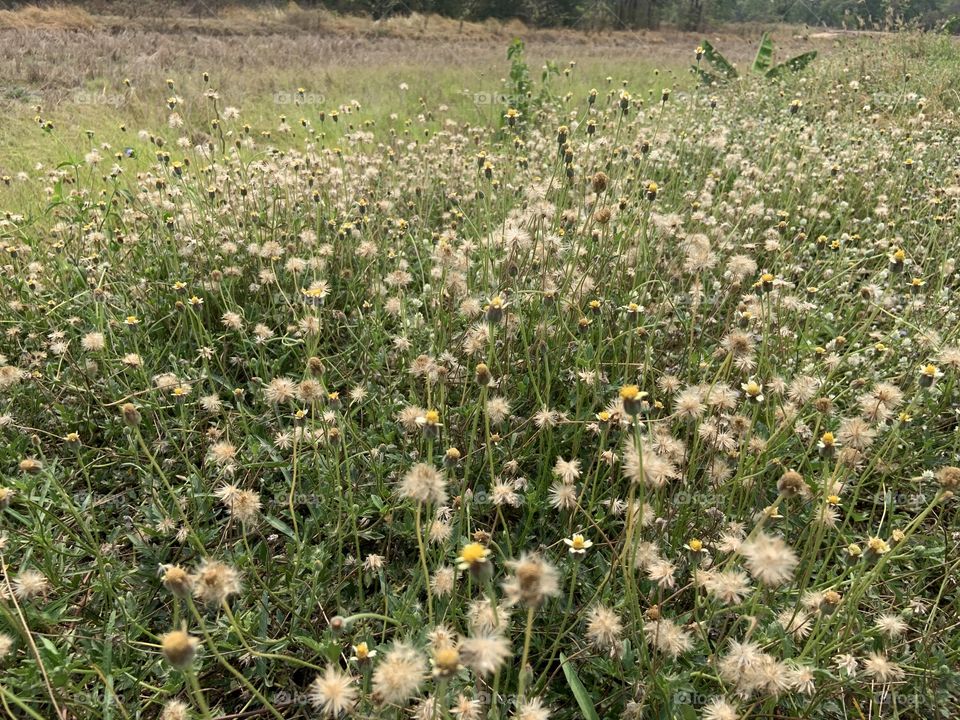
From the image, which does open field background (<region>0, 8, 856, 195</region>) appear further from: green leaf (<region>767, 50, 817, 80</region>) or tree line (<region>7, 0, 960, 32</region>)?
tree line (<region>7, 0, 960, 32</region>)

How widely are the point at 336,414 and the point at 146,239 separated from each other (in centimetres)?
240

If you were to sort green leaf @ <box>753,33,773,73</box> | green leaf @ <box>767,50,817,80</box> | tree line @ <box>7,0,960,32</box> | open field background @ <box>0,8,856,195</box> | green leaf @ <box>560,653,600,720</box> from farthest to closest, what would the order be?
tree line @ <box>7,0,960,32</box> → green leaf @ <box>753,33,773,73</box> → green leaf @ <box>767,50,817,80</box> → open field background @ <box>0,8,856,195</box> → green leaf @ <box>560,653,600,720</box>

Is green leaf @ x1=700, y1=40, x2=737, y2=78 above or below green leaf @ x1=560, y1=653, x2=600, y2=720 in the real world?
above

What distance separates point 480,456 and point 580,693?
1019 mm

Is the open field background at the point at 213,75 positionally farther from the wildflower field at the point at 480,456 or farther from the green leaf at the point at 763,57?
the wildflower field at the point at 480,456

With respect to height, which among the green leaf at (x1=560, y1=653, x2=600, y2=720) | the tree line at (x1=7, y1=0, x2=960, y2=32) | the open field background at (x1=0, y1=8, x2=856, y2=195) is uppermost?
the tree line at (x1=7, y1=0, x2=960, y2=32)

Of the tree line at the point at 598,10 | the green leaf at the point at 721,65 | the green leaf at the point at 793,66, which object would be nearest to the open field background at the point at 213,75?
the green leaf at the point at 793,66

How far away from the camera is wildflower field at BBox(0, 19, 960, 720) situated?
5.33ft

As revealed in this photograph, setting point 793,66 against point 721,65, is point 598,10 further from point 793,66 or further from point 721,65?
point 793,66

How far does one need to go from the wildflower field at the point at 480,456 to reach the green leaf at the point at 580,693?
0.04 feet

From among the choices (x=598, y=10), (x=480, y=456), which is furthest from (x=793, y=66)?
(x=598, y=10)

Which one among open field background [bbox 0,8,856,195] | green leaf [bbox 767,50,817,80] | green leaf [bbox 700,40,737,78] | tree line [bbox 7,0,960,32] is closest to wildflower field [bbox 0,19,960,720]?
open field background [bbox 0,8,856,195]

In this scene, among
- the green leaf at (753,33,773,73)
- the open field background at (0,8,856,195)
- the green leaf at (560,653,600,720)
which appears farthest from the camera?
the green leaf at (753,33,773,73)

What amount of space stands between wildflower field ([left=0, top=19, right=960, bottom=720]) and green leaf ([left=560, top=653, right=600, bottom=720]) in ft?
0.04
